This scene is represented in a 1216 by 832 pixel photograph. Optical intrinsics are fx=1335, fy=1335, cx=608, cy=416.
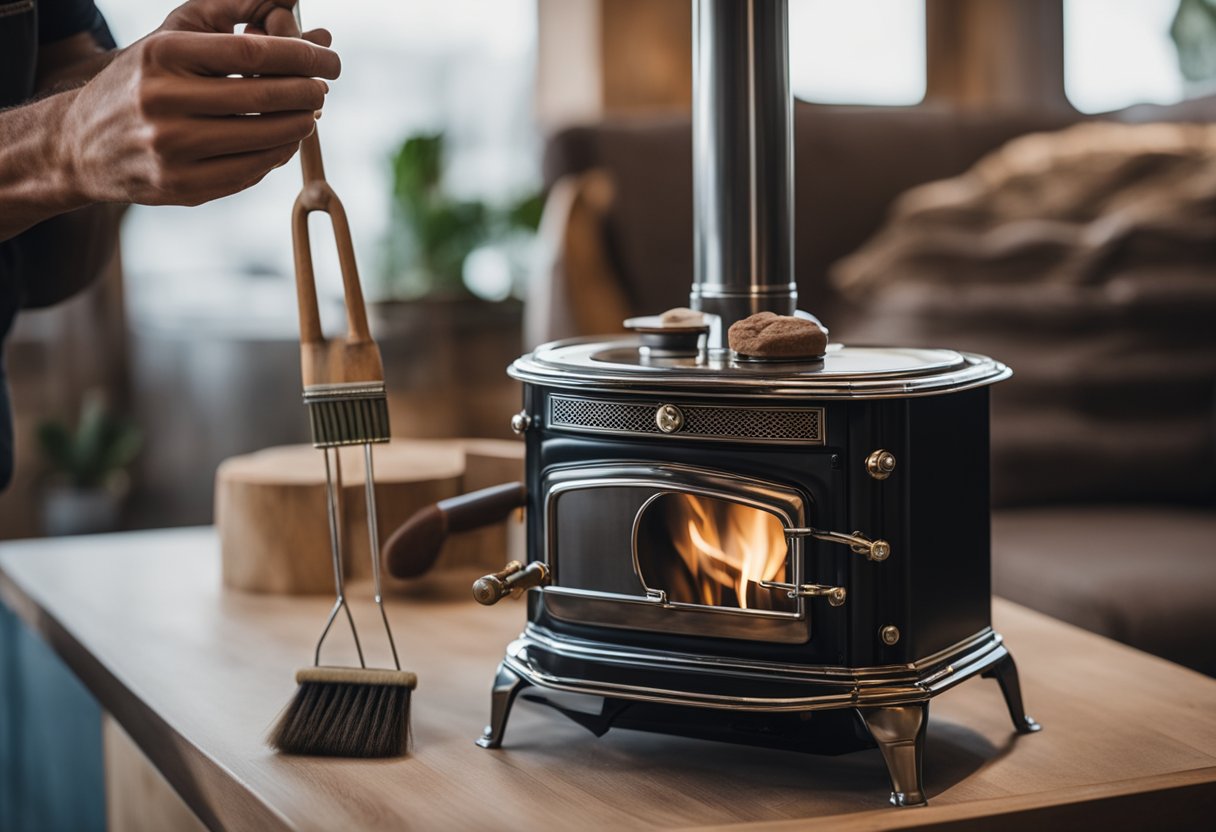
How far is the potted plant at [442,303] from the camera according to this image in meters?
4.57

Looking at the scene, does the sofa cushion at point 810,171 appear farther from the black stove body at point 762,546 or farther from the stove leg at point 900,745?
the stove leg at point 900,745

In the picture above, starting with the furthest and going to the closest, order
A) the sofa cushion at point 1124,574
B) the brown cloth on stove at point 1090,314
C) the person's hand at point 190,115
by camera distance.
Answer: the brown cloth on stove at point 1090,314, the sofa cushion at point 1124,574, the person's hand at point 190,115

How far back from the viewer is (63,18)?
4.76 ft

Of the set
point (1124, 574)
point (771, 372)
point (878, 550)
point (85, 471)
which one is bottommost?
point (85, 471)

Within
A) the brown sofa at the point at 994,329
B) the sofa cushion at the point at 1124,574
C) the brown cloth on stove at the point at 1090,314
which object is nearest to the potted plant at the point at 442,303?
the brown sofa at the point at 994,329

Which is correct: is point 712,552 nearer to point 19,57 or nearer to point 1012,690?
point 1012,690

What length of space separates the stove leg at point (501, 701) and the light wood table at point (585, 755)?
16 millimetres

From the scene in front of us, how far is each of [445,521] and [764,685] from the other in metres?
0.34

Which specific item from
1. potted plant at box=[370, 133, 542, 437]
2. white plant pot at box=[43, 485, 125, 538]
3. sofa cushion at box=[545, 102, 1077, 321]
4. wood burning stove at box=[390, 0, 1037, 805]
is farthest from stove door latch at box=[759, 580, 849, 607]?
white plant pot at box=[43, 485, 125, 538]

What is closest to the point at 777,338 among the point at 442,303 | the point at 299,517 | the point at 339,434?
the point at 339,434

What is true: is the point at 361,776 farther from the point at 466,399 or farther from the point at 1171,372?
the point at 466,399

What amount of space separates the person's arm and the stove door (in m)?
0.36

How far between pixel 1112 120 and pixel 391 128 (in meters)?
3.22

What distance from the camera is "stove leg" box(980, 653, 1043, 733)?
3.70 feet
